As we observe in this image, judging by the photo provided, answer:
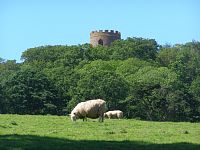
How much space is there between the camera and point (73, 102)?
84.1 m

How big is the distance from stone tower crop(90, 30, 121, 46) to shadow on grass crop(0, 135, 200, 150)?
135427 mm

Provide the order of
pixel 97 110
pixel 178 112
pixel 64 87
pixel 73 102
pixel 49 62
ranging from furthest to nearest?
pixel 49 62 → pixel 64 87 → pixel 73 102 → pixel 178 112 → pixel 97 110

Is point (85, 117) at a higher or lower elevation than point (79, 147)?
higher

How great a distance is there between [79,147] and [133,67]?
93894mm

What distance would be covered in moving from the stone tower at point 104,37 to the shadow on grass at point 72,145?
135 meters

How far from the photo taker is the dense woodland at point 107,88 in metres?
79.6

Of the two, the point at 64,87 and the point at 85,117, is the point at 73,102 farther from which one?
the point at 85,117

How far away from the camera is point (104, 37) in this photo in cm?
15525

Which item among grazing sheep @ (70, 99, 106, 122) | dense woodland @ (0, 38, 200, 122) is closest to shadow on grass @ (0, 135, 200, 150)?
grazing sheep @ (70, 99, 106, 122)

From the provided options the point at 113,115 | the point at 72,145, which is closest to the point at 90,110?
the point at 72,145

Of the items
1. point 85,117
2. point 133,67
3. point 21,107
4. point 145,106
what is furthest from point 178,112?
point 85,117

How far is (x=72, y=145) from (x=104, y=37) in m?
138

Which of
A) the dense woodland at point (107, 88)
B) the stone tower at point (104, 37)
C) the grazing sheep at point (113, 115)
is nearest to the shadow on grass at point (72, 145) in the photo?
the grazing sheep at point (113, 115)

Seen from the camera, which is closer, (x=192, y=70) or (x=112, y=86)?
(x=112, y=86)
